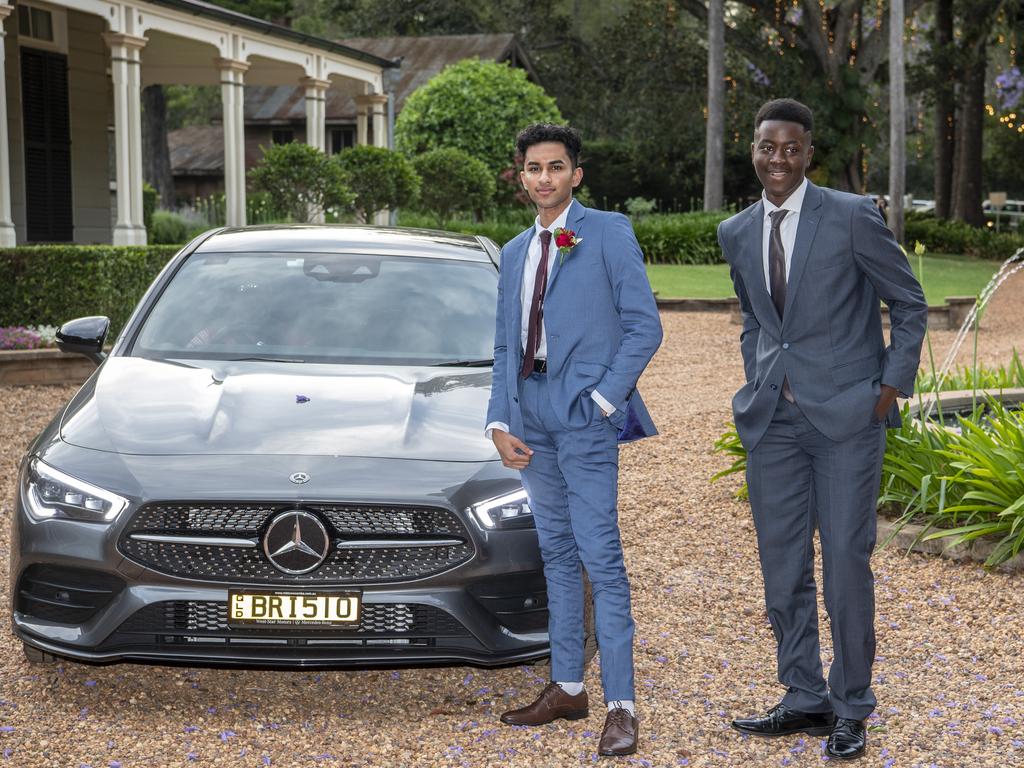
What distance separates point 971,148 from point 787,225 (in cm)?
3510

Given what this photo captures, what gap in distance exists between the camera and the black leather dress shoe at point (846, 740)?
4023 mm

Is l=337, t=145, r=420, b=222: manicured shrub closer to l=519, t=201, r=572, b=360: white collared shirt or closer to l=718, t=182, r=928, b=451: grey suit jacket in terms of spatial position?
l=519, t=201, r=572, b=360: white collared shirt

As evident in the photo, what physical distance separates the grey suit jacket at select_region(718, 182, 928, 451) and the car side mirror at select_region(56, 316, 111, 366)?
9.39 feet

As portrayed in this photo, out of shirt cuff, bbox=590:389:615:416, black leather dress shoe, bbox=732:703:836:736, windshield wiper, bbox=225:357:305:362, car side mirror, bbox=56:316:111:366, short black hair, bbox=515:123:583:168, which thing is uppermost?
short black hair, bbox=515:123:583:168

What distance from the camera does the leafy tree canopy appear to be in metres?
32.6

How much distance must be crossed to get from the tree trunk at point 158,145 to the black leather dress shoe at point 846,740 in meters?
34.8

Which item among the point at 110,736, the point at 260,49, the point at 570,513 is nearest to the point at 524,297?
the point at 570,513

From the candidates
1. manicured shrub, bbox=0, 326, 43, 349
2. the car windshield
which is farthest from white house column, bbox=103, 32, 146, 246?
the car windshield

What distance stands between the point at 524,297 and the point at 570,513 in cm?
70

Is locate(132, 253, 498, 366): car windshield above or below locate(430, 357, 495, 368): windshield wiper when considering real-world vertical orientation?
above

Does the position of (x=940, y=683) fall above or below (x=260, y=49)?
below

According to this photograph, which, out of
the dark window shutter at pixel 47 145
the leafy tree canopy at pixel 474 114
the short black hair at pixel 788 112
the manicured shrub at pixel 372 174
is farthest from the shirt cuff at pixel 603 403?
the leafy tree canopy at pixel 474 114

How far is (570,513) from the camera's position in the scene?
4.06 meters

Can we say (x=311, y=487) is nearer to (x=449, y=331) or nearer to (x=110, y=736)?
(x=110, y=736)
